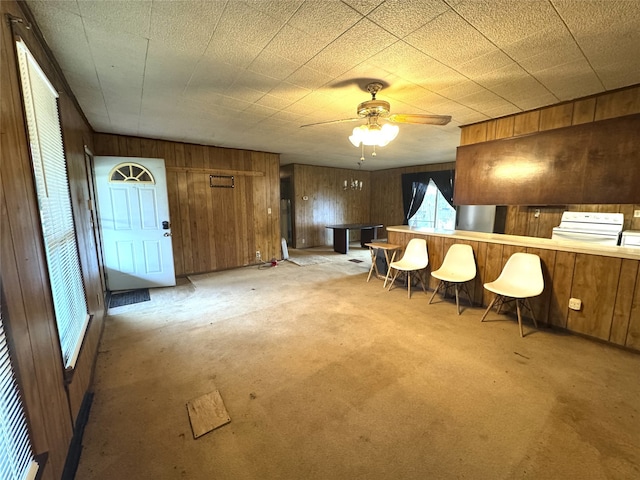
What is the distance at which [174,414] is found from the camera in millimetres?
1760

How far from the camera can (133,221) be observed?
4035 mm

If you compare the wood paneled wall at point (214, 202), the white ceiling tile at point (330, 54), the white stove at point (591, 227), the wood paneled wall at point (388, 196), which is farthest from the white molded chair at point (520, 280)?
the wood paneled wall at point (388, 196)

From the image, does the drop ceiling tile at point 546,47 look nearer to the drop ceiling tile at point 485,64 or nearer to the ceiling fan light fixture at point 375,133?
the drop ceiling tile at point 485,64

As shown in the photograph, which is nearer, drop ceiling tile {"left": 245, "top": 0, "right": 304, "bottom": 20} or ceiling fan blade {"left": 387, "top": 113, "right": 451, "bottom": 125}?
drop ceiling tile {"left": 245, "top": 0, "right": 304, "bottom": 20}

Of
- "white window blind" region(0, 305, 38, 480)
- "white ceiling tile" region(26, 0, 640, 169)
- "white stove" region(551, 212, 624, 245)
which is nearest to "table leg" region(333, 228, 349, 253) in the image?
"white ceiling tile" region(26, 0, 640, 169)

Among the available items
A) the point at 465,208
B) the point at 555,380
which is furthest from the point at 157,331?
the point at 465,208

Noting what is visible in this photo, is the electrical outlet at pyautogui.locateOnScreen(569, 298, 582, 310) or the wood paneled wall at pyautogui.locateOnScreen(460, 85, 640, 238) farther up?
the wood paneled wall at pyautogui.locateOnScreen(460, 85, 640, 238)

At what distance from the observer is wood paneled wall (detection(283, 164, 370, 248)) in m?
7.66

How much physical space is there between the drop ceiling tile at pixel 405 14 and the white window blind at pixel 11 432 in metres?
2.21

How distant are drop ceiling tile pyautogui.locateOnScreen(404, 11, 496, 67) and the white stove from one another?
3355mm

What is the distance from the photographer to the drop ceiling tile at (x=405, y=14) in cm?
148

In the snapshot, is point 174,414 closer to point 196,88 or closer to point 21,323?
point 21,323

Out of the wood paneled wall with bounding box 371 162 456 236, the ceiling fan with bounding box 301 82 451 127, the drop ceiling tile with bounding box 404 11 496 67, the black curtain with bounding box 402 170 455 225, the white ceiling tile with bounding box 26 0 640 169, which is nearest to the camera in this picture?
the white ceiling tile with bounding box 26 0 640 169

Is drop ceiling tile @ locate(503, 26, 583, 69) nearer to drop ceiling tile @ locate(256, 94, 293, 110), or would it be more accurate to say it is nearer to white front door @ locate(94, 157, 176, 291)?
drop ceiling tile @ locate(256, 94, 293, 110)
